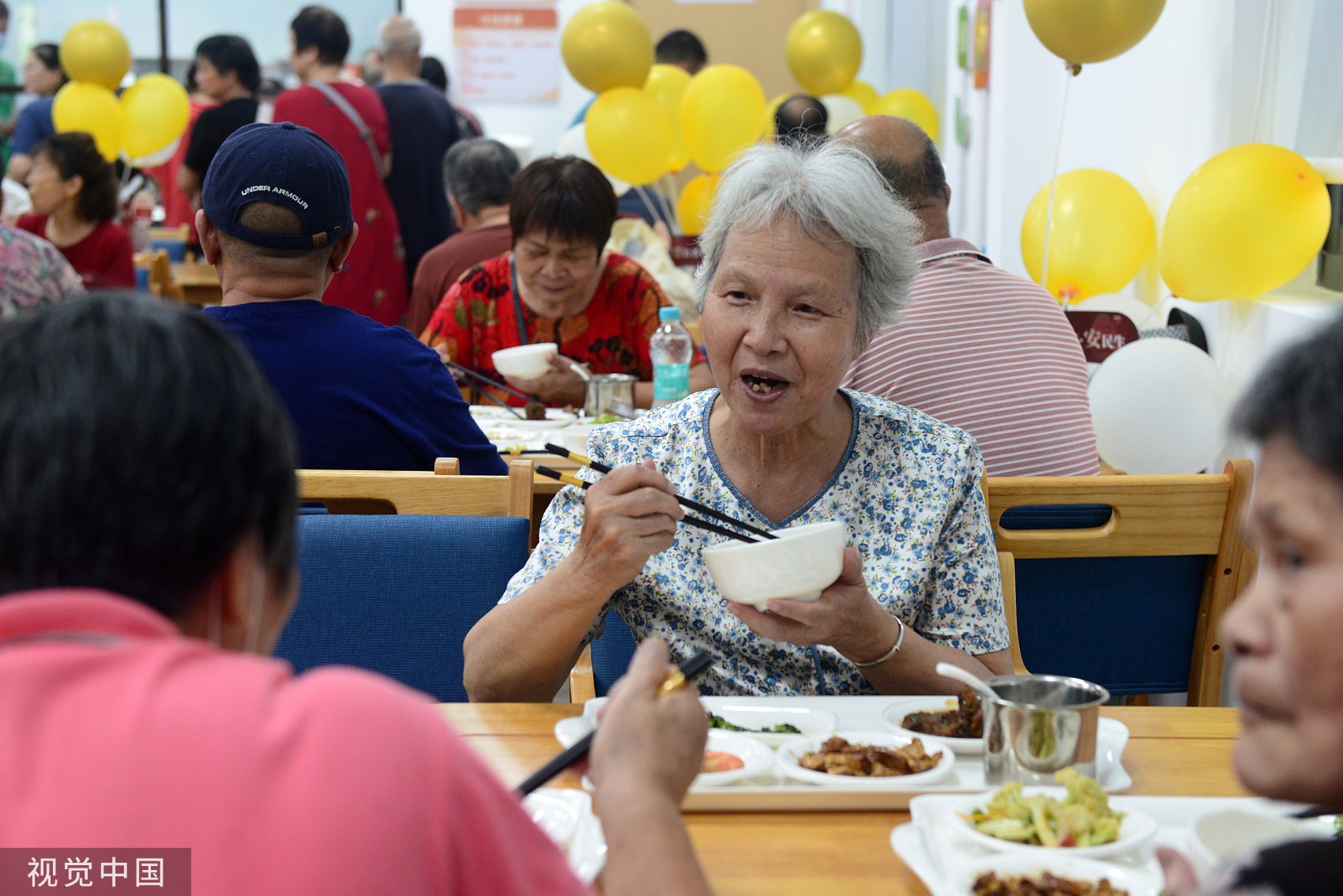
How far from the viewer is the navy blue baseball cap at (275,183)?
2221 mm

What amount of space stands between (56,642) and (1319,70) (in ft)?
9.97

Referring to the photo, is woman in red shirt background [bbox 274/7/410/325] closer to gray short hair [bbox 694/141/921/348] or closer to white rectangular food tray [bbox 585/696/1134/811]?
gray short hair [bbox 694/141/921/348]

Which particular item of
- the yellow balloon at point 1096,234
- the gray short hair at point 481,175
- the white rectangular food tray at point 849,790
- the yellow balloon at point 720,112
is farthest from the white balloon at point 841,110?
the white rectangular food tray at point 849,790

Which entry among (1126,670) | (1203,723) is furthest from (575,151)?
(1203,723)

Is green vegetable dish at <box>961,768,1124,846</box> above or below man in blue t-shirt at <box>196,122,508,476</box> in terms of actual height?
below

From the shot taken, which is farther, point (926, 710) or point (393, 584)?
point (393, 584)

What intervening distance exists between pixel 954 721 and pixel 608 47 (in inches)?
158

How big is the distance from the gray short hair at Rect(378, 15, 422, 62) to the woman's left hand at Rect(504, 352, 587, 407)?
2764 millimetres

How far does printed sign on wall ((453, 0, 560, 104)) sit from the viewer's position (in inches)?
366

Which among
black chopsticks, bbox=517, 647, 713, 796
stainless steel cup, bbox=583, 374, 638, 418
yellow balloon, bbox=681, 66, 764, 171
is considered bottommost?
stainless steel cup, bbox=583, 374, 638, 418

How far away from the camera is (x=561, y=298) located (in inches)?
142

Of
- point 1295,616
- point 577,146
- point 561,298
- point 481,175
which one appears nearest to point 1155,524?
point 1295,616

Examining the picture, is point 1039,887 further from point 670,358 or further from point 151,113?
point 151,113

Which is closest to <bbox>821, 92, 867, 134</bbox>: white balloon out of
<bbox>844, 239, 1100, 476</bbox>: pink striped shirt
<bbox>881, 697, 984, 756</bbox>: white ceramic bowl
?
<bbox>844, 239, 1100, 476</bbox>: pink striped shirt
